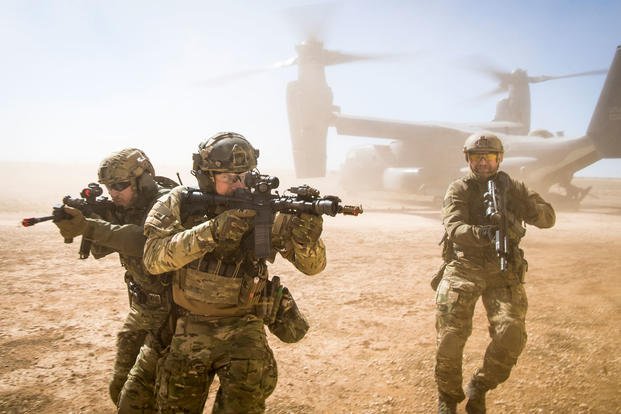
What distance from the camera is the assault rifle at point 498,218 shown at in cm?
325

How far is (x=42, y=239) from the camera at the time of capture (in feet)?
37.3

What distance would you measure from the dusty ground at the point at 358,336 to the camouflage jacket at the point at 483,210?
62.5 inches

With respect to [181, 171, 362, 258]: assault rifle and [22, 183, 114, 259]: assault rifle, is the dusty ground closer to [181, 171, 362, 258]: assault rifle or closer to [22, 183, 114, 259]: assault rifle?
[22, 183, 114, 259]: assault rifle

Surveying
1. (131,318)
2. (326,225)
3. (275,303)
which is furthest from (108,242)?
(326,225)

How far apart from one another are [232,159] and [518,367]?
4026mm

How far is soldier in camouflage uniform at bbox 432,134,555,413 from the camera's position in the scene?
135 inches

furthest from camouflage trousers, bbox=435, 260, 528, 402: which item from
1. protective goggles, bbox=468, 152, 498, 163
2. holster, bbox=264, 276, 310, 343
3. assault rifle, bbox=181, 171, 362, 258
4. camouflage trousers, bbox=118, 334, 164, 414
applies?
camouflage trousers, bbox=118, 334, 164, 414

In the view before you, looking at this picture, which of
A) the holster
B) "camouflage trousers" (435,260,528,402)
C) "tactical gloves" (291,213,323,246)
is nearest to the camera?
"tactical gloves" (291,213,323,246)

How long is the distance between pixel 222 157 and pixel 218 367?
1.44m

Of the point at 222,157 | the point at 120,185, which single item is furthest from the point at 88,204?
the point at 222,157

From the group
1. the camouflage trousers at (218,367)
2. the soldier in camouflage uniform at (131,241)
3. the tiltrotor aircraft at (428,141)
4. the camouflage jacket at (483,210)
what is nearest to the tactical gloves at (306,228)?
the camouflage trousers at (218,367)

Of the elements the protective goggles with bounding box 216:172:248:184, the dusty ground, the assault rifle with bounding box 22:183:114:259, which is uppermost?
the protective goggles with bounding box 216:172:248:184

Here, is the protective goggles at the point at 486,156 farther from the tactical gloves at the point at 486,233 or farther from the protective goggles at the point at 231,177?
the protective goggles at the point at 231,177

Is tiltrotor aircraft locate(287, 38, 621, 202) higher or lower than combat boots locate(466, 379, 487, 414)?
higher
